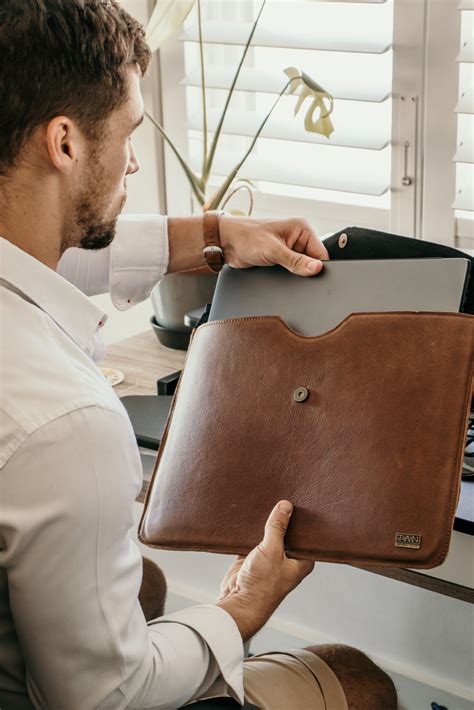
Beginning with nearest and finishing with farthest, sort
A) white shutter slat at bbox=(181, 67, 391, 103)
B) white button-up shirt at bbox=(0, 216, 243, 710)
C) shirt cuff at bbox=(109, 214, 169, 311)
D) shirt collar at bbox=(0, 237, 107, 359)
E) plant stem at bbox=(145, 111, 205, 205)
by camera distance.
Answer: white button-up shirt at bbox=(0, 216, 243, 710)
shirt collar at bbox=(0, 237, 107, 359)
shirt cuff at bbox=(109, 214, 169, 311)
white shutter slat at bbox=(181, 67, 391, 103)
plant stem at bbox=(145, 111, 205, 205)

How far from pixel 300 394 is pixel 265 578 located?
0.19m

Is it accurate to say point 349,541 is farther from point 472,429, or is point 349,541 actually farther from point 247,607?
point 472,429

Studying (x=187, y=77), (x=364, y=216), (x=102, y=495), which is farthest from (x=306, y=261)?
(x=187, y=77)

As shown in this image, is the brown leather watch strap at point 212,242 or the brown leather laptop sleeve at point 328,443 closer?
the brown leather laptop sleeve at point 328,443

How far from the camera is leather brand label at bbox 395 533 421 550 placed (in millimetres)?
877

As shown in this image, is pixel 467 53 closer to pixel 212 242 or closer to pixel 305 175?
pixel 305 175

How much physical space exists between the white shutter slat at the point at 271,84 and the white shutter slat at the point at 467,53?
0.48 feet

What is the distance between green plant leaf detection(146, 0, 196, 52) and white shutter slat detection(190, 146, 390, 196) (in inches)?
11.1

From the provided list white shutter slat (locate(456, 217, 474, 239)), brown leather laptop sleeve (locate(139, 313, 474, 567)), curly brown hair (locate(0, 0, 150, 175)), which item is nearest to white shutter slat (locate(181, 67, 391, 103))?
white shutter slat (locate(456, 217, 474, 239))

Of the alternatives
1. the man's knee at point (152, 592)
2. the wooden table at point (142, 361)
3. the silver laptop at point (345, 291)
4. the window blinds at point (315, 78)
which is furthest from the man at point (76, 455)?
the window blinds at point (315, 78)

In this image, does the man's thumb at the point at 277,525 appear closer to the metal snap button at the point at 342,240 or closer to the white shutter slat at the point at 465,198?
the metal snap button at the point at 342,240

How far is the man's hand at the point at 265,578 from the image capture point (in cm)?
93

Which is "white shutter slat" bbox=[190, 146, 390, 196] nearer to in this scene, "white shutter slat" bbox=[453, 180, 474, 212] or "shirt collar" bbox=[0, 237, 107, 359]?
"white shutter slat" bbox=[453, 180, 474, 212]

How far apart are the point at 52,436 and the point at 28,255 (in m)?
0.20
